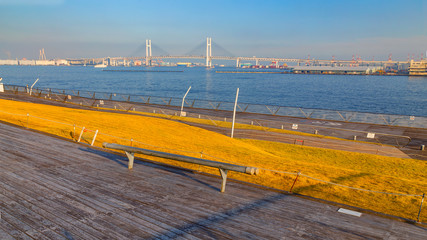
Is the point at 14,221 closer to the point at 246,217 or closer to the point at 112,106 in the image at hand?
the point at 246,217

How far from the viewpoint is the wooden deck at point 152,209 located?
7.65m

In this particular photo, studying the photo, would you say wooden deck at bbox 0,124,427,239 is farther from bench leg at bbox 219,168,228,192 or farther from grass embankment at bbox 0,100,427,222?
grass embankment at bbox 0,100,427,222

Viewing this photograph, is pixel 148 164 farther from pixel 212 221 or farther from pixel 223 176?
pixel 212 221

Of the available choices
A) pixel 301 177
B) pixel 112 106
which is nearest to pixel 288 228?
pixel 301 177

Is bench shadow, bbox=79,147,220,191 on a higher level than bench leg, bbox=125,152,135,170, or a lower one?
lower

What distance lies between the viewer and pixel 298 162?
18281 millimetres

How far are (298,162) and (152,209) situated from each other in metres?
11.6

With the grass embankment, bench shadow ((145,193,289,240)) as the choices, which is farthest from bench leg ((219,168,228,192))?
the grass embankment

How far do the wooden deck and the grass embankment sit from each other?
254 centimetres

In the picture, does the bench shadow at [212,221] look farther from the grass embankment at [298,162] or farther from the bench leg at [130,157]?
the bench leg at [130,157]

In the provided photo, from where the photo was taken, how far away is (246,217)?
8.61 m

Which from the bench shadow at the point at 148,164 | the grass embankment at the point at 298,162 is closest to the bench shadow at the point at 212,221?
the bench shadow at the point at 148,164

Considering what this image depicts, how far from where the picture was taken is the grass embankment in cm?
1215

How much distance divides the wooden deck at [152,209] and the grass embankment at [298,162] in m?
2.54
